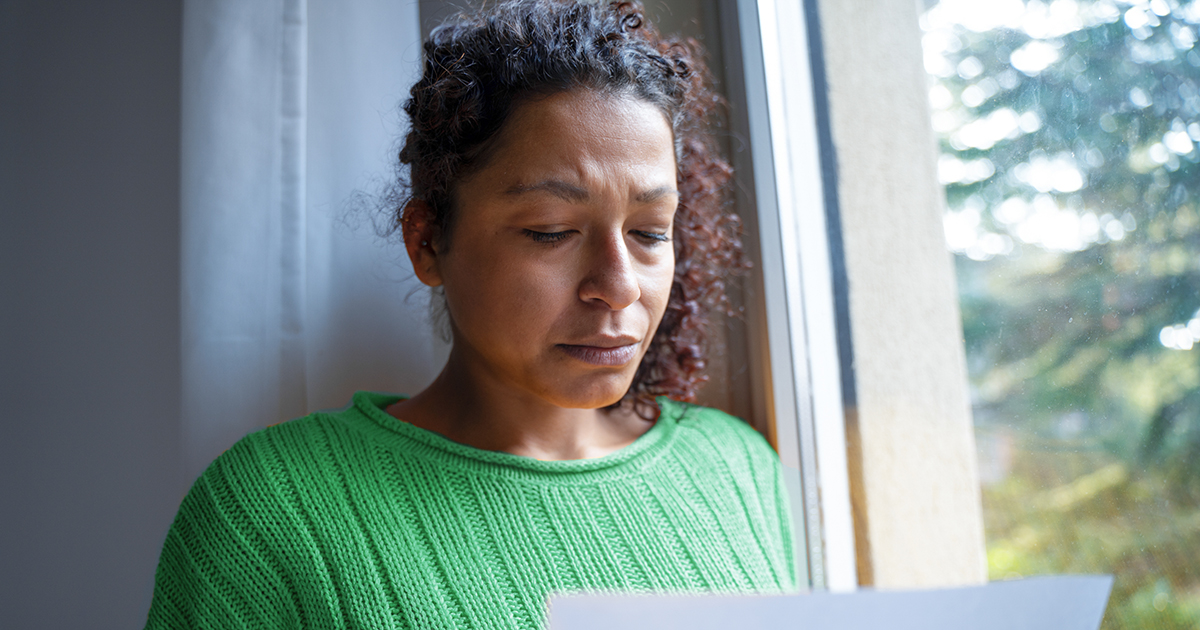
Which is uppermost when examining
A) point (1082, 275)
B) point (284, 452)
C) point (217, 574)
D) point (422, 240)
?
point (422, 240)

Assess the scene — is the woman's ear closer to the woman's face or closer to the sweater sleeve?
the woman's face

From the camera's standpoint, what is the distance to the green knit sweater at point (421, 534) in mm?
634

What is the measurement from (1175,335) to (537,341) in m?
0.48

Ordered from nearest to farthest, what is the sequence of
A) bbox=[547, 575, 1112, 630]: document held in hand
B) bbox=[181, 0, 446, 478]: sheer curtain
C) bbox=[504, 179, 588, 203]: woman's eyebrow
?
bbox=[547, 575, 1112, 630]: document held in hand < bbox=[504, 179, 588, 203]: woman's eyebrow < bbox=[181, 0, 446, 478]: sheer curtain

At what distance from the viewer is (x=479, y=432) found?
0.76 meters

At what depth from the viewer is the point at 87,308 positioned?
0.83 meters

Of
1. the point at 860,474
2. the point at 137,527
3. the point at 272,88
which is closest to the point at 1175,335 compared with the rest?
the point at 860,474

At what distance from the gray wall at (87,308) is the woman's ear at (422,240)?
321mm

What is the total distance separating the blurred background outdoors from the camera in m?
0.49

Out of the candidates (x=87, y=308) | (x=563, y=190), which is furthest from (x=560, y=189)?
(x=87, y=308)

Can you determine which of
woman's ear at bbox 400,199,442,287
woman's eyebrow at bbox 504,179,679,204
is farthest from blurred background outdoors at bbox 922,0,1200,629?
woman's ear at bbox 400,199,442,287

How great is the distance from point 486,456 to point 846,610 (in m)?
0.43

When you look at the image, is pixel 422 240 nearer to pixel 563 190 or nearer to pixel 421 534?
pixel 563 190

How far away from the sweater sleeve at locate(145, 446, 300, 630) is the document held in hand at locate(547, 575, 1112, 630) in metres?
0.40
